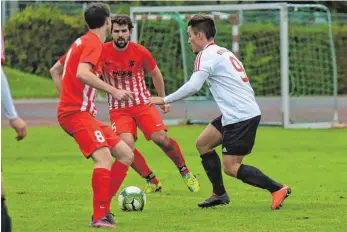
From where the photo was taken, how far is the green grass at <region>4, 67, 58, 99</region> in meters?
33.3

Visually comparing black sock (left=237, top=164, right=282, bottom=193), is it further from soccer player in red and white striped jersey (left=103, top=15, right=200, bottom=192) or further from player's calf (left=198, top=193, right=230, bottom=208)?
soccer player in red and white striped jersey (left=103, top=15, right=200, bottom=192)

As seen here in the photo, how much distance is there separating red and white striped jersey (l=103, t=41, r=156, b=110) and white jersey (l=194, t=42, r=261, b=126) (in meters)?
1.89

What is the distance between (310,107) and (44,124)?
657 centimetres

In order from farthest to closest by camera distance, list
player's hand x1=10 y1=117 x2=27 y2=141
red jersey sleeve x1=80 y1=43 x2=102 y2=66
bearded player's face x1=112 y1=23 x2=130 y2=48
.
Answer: bearded player's face x1=112 y1=23 x2=130 y2=48
red jersey sleeve x1=80 y1=43 x2=102 y2=66
player's hand x1=10 y1=117 x2=27 y2=141

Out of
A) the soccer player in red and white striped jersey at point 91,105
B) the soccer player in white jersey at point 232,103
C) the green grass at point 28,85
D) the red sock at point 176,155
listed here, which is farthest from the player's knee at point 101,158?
the green grass at point 28,85

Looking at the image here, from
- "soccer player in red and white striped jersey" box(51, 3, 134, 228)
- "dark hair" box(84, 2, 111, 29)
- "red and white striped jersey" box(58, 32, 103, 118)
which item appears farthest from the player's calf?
"dark hair" box(84, 2, 111, 29)

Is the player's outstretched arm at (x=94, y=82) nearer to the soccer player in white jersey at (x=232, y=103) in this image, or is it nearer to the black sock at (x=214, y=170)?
the soccer player in white jersey at (x=232, y=103)

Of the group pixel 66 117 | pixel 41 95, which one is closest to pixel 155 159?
pixel 66 117

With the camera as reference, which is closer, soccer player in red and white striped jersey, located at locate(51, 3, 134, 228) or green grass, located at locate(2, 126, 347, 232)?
soccer player in red and white striped jersey, located at locate(51, 3, 134, 228)

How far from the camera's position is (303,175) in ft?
43.2

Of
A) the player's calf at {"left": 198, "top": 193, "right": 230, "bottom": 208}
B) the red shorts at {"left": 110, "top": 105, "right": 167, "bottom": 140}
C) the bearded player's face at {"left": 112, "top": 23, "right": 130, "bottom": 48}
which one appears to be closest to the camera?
the player's calf at {"left": 198, "top": 193, "right": 230, "bottom": 208}

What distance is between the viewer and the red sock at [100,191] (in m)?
8.75

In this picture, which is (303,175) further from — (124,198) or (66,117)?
(66,117)

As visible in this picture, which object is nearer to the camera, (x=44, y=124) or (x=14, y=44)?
(x=44, y=124)
